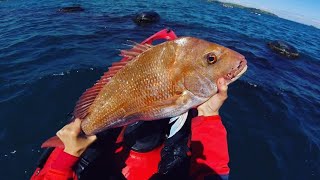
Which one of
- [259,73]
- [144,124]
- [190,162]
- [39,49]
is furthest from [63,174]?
[259,73]

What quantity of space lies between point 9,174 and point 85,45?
8228 mm

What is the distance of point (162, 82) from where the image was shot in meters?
3.09

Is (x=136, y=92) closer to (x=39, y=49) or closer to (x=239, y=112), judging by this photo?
(x=239, y=112)

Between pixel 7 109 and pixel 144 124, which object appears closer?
pixel 144 124

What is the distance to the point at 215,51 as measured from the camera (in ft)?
10.4

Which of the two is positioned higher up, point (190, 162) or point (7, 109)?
point (190, 162)

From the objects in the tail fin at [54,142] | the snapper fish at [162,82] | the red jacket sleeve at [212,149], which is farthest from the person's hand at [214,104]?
the tail fin at [54,142]

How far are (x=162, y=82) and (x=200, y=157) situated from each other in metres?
2.06

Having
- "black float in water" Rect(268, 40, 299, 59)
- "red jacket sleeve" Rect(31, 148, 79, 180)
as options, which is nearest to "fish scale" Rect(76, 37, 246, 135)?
"red jacket sleeve" Rect(31, 148, 79, 180)

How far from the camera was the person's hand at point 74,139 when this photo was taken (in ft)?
11.0

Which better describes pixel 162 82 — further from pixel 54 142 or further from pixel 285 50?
pixel 285 50

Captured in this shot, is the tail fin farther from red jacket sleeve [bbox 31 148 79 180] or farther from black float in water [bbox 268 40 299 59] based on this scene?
black float in water [bbox 268 40 299 59]

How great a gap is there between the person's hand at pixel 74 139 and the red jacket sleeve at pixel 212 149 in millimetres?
1803

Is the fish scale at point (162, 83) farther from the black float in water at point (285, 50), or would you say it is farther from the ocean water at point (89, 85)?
the black float in water at point (285, 50)
